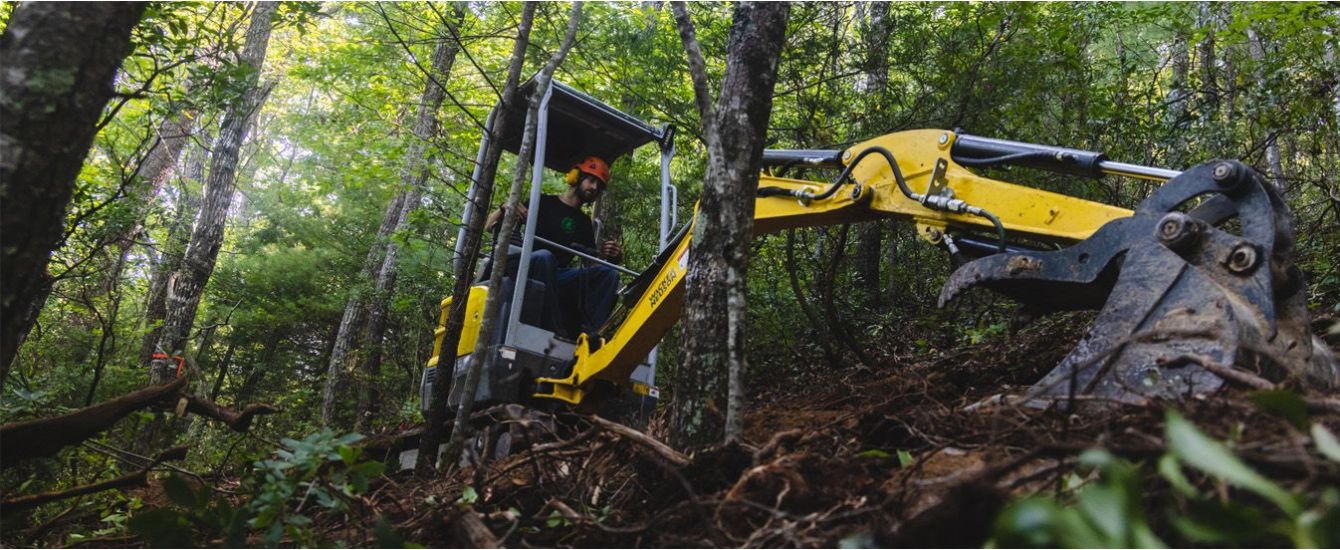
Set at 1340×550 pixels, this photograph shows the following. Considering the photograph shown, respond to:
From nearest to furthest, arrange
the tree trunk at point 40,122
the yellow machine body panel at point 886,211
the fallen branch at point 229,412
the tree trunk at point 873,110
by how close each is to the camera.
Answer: the tree trunk at point 40,122
the yellow machine body panel at point 886,211
the fallen branch at point 229,412
the tree trunk at point 873,110

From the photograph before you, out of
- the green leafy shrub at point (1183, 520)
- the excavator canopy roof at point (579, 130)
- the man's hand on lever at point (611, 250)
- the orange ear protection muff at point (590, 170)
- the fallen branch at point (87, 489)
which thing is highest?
the excavator canopy roof at point (579, 130)

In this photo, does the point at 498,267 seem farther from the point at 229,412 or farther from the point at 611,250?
the point at 611,250

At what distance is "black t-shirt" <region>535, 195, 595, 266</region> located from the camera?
6.73m

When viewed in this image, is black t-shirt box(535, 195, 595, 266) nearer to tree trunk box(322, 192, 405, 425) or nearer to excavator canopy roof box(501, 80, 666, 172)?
excavator canopy roof box(501, 80, 666, 172)

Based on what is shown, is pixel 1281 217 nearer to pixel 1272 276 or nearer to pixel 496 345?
pixel 1272 276

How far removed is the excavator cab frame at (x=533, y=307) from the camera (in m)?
5.86

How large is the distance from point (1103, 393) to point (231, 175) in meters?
11.5

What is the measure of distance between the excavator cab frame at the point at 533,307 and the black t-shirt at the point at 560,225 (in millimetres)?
202

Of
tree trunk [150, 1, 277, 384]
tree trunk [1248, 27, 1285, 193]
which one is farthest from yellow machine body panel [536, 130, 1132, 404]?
tree trunk [150, 1, 277, 384]

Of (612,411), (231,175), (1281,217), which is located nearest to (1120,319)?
(1281,217)

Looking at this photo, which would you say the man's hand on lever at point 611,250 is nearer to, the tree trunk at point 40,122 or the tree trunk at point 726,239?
the tree trunk at point 726,239

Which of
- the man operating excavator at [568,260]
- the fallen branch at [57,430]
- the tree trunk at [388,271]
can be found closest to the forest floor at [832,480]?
the fallen branch at [57,430]

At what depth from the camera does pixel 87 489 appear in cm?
374

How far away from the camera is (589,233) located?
6992 millimetres
